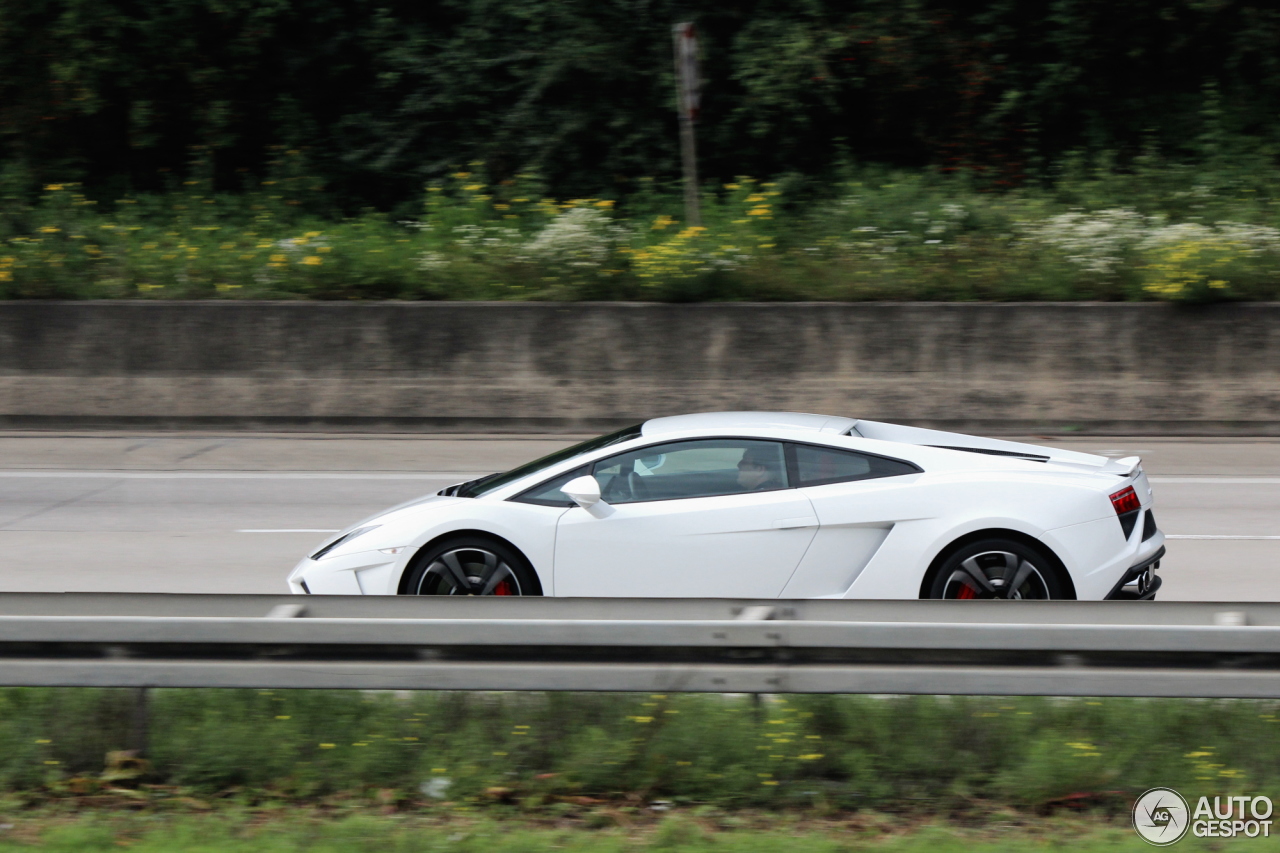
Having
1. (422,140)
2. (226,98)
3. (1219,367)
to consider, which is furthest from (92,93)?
(1219,367)

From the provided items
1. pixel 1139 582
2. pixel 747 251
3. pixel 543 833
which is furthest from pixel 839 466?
pixel 747 251

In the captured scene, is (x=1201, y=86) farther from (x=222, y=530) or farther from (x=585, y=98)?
(x=222, y=530)

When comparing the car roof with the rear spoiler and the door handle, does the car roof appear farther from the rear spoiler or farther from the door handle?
the door handle

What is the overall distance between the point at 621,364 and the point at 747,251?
7.20 ft

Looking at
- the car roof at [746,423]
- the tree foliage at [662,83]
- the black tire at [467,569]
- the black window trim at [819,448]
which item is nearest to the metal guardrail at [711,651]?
the black window trim at [819,448]

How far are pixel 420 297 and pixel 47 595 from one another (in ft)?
36.4

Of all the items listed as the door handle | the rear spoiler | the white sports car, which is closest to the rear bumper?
the white sports car

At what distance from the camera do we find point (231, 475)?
12.8 m

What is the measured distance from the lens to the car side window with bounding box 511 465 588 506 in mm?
7000

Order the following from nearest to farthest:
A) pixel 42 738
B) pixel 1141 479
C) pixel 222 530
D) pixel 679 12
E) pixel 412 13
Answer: pixel 42 738
pixel 1141 479
pixel 222 530
pixel 679 12
pixel 412 13

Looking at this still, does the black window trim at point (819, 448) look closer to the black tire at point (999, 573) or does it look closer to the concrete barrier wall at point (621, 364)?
the black tire at point (999, 573)

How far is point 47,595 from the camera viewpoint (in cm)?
498

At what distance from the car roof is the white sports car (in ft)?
0.07

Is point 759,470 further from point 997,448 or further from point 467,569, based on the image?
point 467,569
